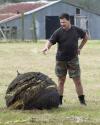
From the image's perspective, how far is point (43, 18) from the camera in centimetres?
6200

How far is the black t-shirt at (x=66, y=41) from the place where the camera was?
1168cm

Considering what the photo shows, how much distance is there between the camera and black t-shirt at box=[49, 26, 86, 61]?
11680 mm

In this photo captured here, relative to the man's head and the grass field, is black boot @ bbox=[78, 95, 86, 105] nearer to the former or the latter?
the grass field

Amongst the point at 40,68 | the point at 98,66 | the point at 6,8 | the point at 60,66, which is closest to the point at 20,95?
the point at 60,66

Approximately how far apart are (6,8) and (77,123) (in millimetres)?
59918

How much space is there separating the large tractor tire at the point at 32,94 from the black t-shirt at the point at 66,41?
757 mm

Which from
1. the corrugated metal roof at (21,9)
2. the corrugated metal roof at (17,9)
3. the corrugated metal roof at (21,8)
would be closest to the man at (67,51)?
the corrugated metal roof at (21,9)

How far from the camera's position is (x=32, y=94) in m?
10.9

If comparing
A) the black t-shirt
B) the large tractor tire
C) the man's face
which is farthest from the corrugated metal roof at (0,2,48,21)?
the large tractor tire

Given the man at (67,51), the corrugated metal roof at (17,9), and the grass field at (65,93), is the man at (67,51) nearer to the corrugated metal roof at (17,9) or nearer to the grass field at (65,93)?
the grass field at (65,93)

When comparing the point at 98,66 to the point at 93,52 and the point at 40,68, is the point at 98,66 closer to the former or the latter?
the point at 40,68

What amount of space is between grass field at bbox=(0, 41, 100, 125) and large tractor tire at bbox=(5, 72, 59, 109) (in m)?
0.19

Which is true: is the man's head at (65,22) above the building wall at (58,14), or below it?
above

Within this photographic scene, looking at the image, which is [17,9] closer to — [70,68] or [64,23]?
[70,68]
